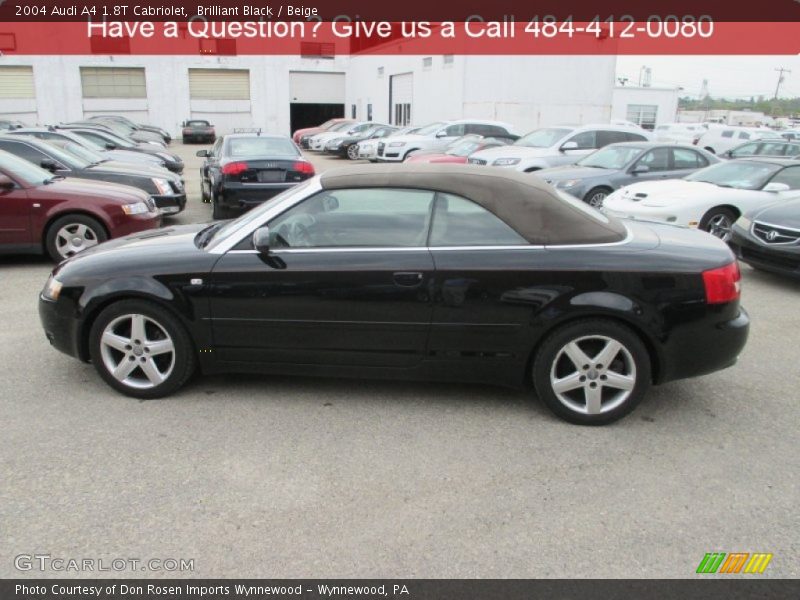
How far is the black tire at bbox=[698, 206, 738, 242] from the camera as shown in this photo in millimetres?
9234

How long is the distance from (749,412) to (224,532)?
3.34 metres

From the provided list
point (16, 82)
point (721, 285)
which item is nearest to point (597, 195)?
point (721, 285)

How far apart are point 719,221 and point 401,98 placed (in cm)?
3345

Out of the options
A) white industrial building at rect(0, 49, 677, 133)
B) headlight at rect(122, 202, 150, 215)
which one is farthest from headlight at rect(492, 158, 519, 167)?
white industrial building at rect(0, 49, 677, 133)

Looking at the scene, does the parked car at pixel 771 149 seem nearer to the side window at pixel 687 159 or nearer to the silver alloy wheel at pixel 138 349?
the side window at pixel 687 159

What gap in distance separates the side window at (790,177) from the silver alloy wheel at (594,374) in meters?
7.11

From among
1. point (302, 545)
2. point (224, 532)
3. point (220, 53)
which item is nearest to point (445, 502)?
point (302, 545)

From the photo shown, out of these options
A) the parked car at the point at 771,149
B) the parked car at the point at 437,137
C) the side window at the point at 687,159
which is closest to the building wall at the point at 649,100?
the parked car at the point at 437,137

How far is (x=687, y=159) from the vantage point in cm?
1223

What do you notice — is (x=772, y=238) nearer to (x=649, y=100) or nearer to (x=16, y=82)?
(x=649, y=100)

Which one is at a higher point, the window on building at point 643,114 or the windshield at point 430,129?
the window on building at point 643,114

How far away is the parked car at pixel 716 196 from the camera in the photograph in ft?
30.1

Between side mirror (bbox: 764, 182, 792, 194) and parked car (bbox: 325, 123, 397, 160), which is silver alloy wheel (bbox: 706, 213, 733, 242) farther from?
parked car (bbox: 325, 123, 397, 160)

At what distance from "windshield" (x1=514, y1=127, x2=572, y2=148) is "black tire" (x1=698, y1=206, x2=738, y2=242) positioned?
7006 mm
